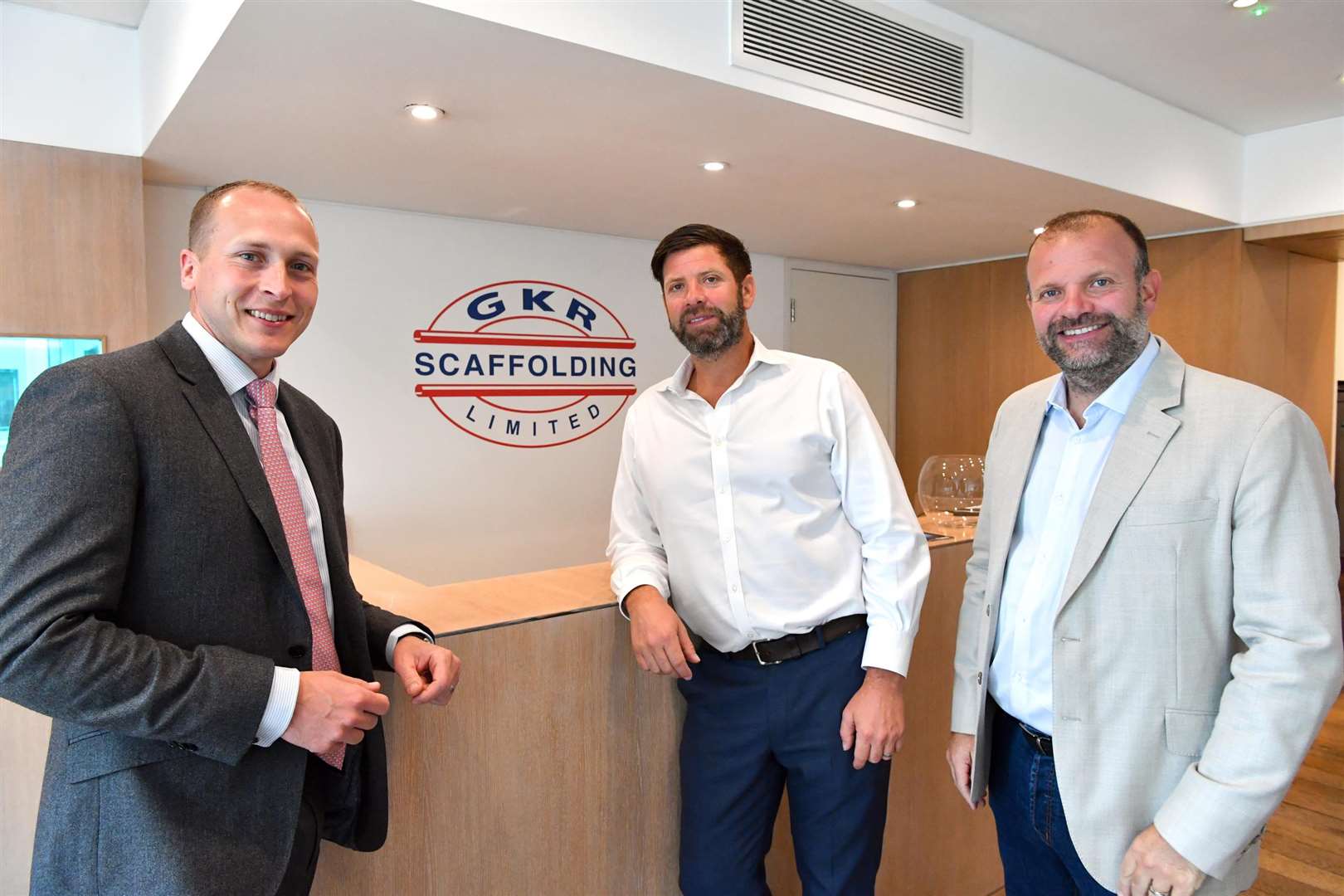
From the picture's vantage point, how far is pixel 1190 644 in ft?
4.17

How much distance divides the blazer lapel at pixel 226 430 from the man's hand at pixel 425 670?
0.22m

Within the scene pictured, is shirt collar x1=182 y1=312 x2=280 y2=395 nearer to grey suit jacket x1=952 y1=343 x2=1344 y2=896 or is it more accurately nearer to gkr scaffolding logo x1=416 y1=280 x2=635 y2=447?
grey suit jacket x1=952 y1=343 x2=1344 y2=896

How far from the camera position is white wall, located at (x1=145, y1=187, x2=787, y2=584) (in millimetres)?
4070

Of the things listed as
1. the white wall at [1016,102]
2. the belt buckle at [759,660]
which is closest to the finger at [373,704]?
the belt buckle at [759,660]

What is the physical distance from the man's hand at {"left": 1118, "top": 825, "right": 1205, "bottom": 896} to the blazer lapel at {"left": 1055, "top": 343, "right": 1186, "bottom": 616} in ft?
1.13

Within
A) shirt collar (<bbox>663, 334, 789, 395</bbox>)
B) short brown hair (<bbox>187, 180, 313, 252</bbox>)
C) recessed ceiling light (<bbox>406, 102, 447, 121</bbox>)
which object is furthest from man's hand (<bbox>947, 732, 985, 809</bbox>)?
recessed ceiling light (<bbox>406, 102, 447, 121</bbox>)

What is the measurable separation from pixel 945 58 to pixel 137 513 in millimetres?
3100

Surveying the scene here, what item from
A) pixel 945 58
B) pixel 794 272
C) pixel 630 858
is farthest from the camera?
pixel 794 272

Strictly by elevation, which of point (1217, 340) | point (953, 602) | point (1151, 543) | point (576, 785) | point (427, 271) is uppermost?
point (427, 271)

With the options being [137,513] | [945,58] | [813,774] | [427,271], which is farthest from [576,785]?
[427,271]

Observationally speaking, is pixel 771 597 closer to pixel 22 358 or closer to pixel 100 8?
pixel 22 358

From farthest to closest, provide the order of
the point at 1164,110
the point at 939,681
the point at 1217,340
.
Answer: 1. the point at 1217,340
2. the point at 1164,110
3. the point at 939,681

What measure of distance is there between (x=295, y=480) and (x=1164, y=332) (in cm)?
511

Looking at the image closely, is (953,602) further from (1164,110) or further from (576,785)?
(1164,110)
